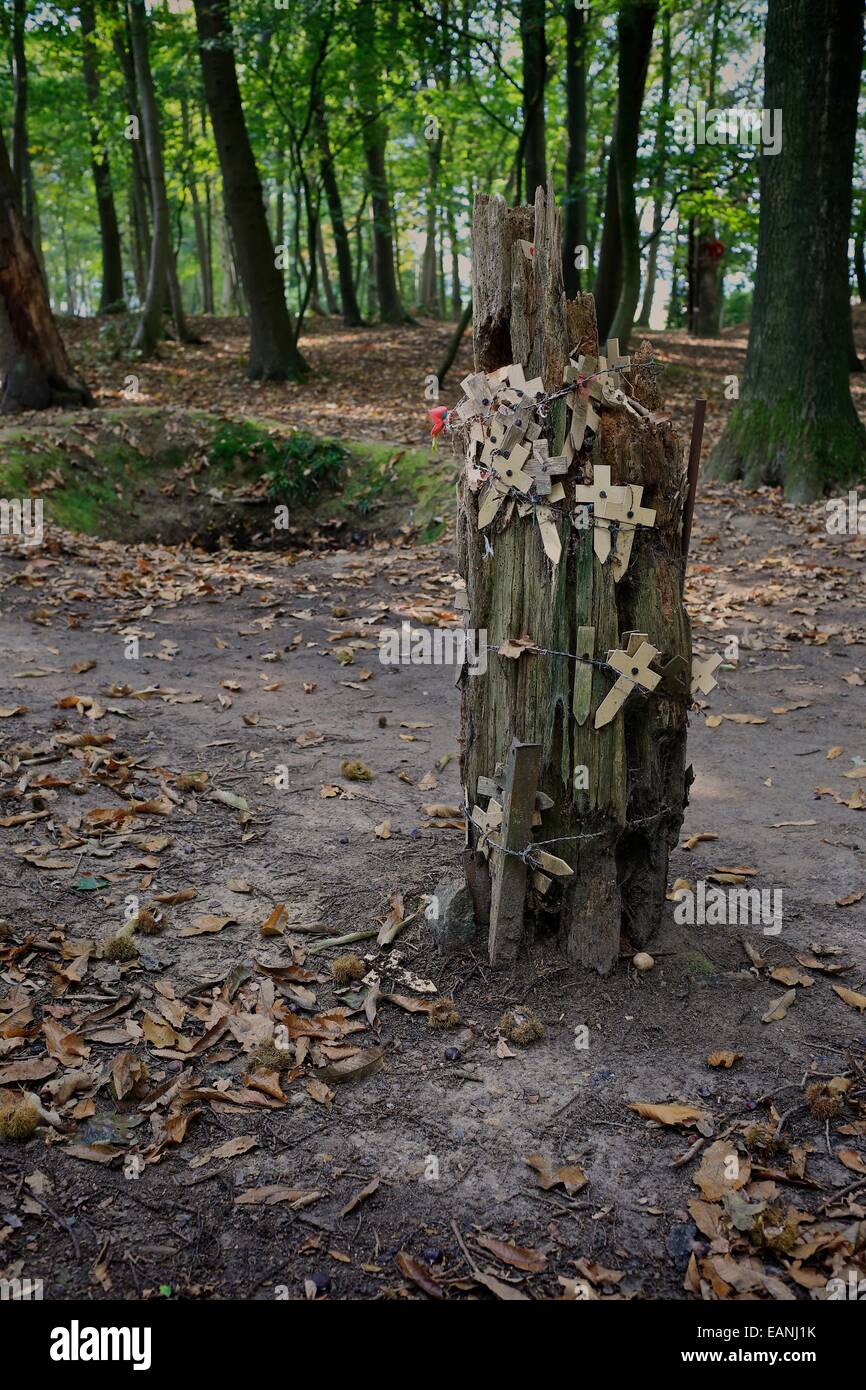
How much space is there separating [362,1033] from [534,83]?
13.9m

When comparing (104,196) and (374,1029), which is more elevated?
(104,196)

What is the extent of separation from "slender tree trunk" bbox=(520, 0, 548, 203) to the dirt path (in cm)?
1052

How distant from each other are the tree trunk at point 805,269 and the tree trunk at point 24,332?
761 cm

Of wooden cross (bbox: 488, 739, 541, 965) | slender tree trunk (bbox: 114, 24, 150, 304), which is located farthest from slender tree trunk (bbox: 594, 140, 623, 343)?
wooden cross (bbox: 488, 739, 541, 965)

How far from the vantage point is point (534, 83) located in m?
13.6

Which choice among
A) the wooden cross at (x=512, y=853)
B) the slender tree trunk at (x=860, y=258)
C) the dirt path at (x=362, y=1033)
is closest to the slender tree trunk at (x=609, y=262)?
the slender tree trunk at (x=860, y=258)

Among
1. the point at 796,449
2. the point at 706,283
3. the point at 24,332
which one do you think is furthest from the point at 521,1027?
the point at 706,283

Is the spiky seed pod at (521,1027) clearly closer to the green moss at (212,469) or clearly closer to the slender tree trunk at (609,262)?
the green moss at (212,469)

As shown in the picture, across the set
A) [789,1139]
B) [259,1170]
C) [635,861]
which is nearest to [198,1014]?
[259,1170]

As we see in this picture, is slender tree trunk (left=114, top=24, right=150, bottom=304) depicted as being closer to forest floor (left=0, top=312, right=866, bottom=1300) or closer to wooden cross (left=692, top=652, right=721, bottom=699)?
forest floor (left=0, top=312, right=866, bottom=1300)

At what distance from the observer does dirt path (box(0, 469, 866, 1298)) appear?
2543 mm

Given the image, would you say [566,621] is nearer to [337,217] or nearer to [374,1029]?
[374,1029]

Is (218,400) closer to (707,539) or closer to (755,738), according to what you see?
(707,539)

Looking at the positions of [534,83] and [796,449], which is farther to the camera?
[534,83]
